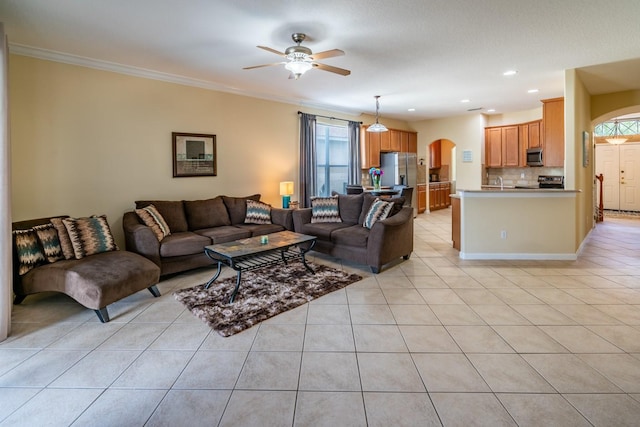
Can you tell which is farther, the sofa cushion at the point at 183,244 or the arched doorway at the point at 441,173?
the arched doorway at the point at 441,173

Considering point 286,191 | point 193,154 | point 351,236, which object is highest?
point 193,154

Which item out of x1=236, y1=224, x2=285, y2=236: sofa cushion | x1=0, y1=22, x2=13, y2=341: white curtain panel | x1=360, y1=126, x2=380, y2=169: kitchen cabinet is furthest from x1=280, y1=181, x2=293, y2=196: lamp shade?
x1=0, y1=22, x2=13, y2=341: white curtain panel

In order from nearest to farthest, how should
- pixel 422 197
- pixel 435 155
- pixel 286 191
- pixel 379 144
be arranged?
pixel 286 191
pixel 379 144
pixel 422 197
pixel 435 155

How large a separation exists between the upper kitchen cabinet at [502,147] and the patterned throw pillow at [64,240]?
8.91 m

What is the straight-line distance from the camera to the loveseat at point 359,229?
407 cm

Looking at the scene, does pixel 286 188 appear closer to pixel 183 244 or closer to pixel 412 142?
pixel 183 244

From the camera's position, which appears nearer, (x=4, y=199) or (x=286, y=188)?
(x=4, y=199)

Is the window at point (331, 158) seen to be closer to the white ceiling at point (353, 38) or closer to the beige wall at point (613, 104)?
the white ceiling at point (353, 38)

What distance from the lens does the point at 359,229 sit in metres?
4.53

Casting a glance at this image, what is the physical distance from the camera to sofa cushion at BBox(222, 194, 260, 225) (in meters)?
5.16

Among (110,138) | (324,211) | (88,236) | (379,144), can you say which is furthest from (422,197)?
(88,236)

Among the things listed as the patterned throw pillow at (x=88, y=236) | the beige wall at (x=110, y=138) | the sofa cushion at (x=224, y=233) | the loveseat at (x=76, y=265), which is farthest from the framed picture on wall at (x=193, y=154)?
the loveseat at (x=76, y=265)

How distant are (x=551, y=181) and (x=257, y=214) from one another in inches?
264

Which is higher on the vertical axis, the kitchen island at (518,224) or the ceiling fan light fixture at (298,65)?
the ceiling fan light fixture at (298,65)
